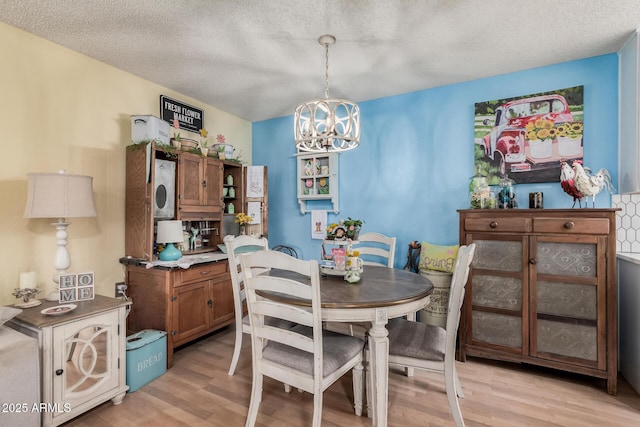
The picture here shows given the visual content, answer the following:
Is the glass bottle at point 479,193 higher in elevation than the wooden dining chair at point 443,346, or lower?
higher

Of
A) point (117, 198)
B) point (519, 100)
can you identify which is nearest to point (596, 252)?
point (519, 100)

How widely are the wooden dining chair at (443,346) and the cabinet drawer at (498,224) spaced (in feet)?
2.78

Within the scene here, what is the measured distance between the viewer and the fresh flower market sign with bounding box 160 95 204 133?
310 centimetres

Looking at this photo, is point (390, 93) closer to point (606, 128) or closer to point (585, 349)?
point (606, 128)

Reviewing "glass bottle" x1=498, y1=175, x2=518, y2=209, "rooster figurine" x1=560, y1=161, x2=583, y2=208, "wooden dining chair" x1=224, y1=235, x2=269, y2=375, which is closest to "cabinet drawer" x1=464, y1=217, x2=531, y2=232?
"glass bottle" x1=498, y1=175, x2=518, y2=209

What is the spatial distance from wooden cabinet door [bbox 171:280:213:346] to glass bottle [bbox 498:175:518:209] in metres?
2.71

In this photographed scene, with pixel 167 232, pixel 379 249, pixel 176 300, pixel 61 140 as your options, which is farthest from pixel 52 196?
pixel 379 249

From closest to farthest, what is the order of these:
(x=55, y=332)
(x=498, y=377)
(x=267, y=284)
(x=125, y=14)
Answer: (x=267, y=284), (x=55, y=332), (x=125, y=14), (x=498, y=377)

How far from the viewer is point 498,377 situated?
228 centimetres

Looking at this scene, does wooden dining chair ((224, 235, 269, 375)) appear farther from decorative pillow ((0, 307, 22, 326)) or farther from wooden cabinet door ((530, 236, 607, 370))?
wooden cabinet door ((530, 236, 607, 370))

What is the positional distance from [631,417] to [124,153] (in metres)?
4.22

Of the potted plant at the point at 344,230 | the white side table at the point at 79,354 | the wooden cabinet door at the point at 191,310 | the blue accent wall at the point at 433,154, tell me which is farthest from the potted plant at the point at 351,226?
the white side table at the point at 79,354

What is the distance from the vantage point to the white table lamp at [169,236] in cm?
262

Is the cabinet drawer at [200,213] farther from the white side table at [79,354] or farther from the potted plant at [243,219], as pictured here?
the white side table at [79,354]
